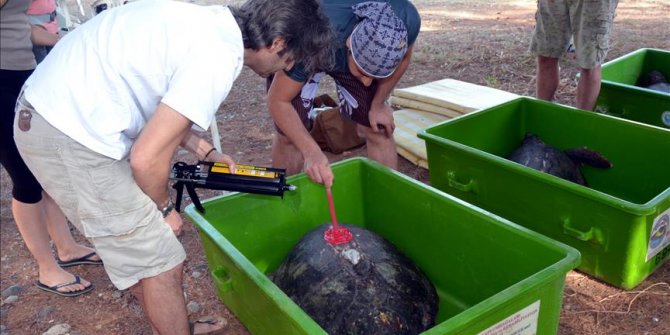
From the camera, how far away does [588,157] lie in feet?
9.39

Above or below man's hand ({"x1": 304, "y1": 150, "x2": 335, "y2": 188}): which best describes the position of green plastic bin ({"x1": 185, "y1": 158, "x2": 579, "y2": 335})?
below

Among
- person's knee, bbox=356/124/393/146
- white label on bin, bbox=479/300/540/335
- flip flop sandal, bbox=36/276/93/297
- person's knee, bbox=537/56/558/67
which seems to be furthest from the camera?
person's knee, bbox=537/56/558/67

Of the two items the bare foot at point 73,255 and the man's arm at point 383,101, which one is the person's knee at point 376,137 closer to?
the man's arm at point 383,101

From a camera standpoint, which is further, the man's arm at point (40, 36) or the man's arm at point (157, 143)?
the man's arm at point (40, 36)

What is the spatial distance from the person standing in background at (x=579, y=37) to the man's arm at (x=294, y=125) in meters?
1.80

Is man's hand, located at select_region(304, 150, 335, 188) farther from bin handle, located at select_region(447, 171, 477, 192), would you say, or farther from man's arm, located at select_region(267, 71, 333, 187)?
bin handle, located at select_region(447, 171, 477, 192)

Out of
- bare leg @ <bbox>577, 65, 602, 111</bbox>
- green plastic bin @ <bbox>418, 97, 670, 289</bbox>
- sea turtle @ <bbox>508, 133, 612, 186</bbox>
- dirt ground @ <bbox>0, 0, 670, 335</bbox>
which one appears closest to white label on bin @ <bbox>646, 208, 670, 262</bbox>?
green plastic bin @ <bbox>418, 97, 670, 289</bbox>

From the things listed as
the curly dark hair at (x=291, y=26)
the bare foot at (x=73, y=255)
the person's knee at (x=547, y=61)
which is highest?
the curly dark hair at (x=291, y=26)

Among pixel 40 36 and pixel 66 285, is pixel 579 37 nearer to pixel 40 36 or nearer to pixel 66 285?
pixel 40 36

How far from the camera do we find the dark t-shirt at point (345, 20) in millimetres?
2326

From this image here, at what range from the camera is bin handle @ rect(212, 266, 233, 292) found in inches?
80.8

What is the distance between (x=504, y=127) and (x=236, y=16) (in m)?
1.94

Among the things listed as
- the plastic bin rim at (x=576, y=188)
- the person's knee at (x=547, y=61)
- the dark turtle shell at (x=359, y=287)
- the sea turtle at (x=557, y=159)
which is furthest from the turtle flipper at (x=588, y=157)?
the dark turtle shell at (x=359, y=287)

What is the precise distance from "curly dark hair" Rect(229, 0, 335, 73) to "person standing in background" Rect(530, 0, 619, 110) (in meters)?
2.02
